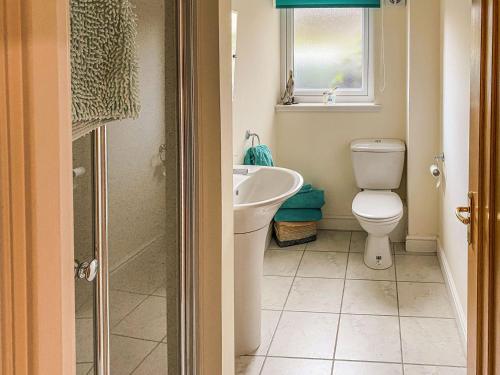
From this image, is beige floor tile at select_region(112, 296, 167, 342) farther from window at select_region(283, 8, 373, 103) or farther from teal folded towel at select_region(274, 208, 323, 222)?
window at select_region(283, 8, 373, 103)

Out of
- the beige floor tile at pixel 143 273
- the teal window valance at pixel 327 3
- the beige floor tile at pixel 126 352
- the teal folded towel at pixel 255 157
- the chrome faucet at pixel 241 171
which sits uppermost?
the teal window valance at pixel 327 3

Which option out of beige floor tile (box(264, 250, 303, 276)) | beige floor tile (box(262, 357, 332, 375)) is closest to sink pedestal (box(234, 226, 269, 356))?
beige floor tile (box(262, 357, 332, 375))

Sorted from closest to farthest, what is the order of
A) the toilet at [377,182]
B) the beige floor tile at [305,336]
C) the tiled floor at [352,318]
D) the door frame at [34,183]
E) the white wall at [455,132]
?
→ the door frame at [34,183] → the tiled floor at [352,318] → the beige floor tile at [305,336] → the white wall at [455,132] → the toilet at [377,182]

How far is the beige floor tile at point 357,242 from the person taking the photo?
479cm

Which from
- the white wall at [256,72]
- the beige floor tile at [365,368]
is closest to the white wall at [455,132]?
the beige floor tile at [365,368]

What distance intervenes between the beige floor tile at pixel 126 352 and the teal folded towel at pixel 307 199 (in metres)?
3.08

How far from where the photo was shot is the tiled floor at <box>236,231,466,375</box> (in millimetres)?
2979

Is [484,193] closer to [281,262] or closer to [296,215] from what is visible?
[281,262]

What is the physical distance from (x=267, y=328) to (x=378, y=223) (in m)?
1.19

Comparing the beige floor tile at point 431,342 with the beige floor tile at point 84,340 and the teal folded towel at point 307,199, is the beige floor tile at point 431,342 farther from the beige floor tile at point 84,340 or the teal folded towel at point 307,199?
the beige floor tile at point 84,340

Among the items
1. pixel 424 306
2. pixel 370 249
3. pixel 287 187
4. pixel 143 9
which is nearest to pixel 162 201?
pixel 143 9

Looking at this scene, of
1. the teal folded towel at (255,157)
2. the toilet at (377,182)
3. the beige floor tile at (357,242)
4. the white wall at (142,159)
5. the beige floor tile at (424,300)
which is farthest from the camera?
the beige floor tile at (357,242)

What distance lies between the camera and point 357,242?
499 cm

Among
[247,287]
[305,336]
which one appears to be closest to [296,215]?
[305,336]
